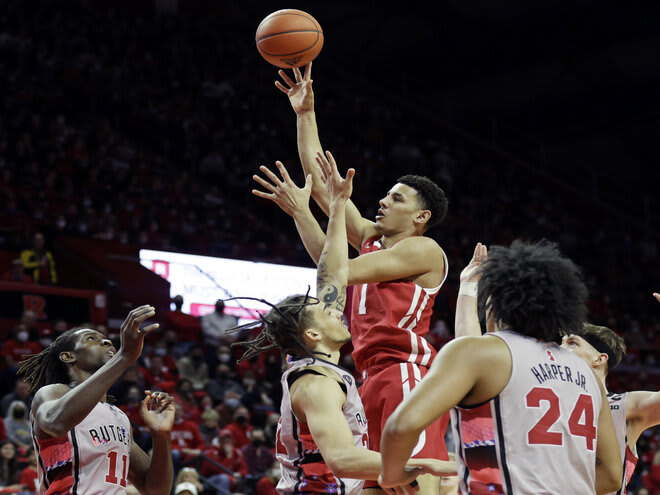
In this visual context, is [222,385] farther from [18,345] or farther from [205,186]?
[205,186]

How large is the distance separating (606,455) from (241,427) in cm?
863

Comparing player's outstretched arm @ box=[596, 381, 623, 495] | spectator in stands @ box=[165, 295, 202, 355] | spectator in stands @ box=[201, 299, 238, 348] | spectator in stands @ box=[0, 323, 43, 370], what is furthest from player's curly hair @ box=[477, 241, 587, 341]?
spectator in stands @ box=[165, 295, 202, 355]

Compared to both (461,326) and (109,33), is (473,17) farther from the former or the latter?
(461,326)

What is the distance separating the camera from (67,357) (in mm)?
4090

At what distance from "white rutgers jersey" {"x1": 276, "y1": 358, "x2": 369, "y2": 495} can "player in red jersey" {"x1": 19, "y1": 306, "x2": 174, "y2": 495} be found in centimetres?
71

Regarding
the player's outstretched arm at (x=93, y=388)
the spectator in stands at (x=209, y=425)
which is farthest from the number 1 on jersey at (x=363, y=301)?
the spectator in stands at (x=209, y=425)

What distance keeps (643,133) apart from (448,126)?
19.4 feet

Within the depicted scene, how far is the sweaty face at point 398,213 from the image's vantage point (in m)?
4.51

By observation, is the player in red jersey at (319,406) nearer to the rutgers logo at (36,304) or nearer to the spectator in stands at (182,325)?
the rutgers logo at (36,304)

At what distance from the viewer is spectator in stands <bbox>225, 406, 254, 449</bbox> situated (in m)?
10.7

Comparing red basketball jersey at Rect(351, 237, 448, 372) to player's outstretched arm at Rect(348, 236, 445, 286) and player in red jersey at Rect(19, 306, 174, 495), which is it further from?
player in red jersey at Rect(19, 306, 174, 495)

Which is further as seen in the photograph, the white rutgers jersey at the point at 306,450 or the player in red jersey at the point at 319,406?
the white rutgers jersey at the point at 306,450

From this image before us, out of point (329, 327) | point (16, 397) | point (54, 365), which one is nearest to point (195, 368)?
point (16, 397)

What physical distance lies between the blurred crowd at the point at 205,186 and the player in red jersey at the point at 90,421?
4.19 m
